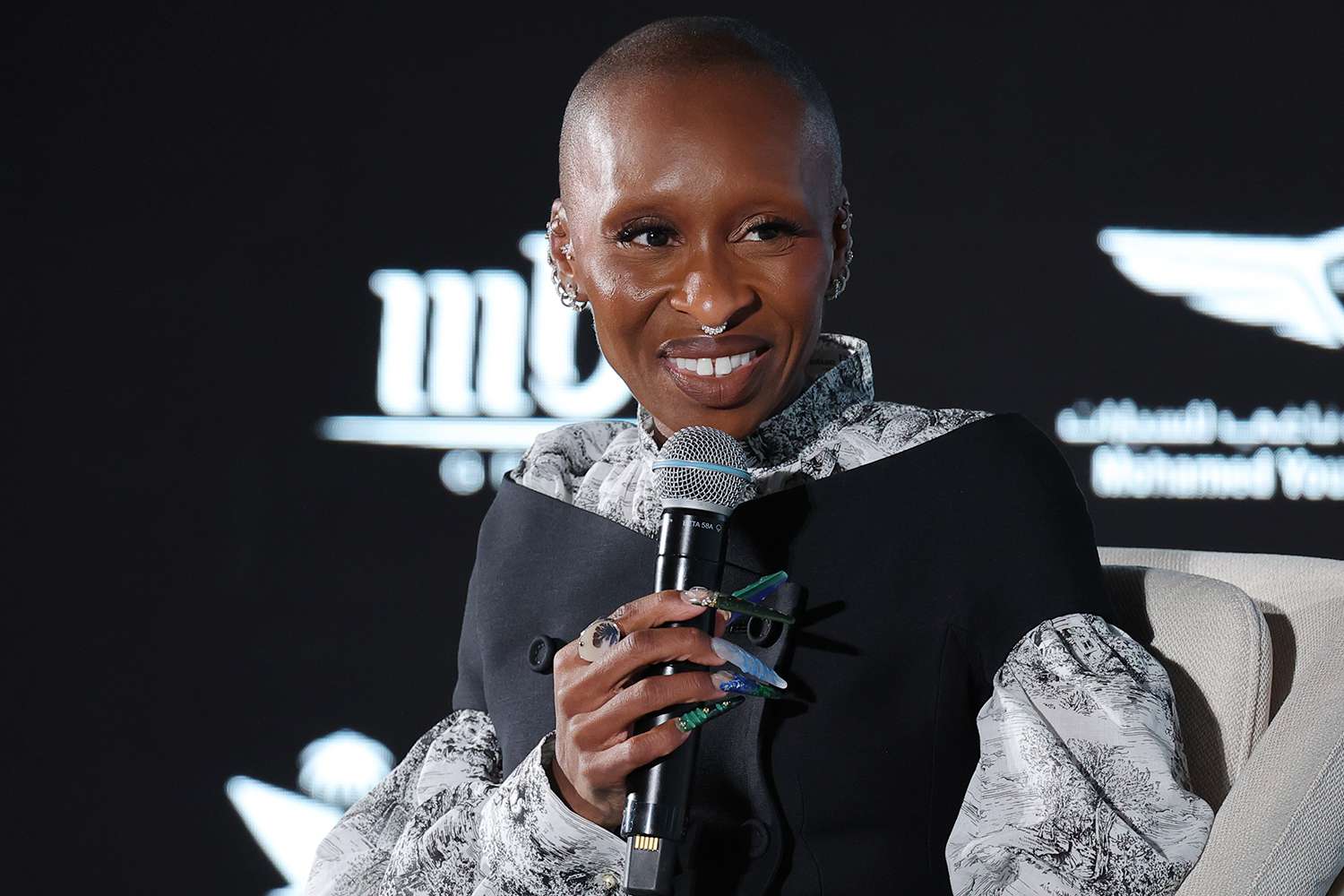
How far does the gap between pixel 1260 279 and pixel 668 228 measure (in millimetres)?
1578

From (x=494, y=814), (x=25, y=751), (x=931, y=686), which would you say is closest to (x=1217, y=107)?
(x=931, y=686)

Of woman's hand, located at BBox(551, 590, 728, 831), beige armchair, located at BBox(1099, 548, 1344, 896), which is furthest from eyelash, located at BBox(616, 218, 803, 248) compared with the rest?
beige armchair, located at BBox(1099, 548, 1344, 896)

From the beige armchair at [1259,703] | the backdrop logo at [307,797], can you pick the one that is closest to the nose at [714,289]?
the beige armchair at [1259,703]

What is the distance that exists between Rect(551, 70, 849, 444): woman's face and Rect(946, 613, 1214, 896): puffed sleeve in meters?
0.28

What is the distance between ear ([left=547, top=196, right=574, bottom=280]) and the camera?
1170 mm

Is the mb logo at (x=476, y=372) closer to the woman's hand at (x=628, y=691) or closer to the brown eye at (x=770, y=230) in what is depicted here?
the brown eye at (x=770, y=230)

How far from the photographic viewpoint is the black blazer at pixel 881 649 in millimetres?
980

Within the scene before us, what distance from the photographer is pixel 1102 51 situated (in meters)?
2.36

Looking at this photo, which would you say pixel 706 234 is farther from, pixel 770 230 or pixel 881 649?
pixel 881 649

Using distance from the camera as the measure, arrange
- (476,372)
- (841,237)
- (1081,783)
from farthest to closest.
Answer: (476,372)
(841,237)
(1081,783)

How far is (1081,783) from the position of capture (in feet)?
2.93

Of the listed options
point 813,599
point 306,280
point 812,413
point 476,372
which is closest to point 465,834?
point 813,599

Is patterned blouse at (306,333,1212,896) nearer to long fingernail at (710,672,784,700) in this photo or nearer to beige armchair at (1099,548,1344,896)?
beige armchair at (1099,548,1344,896)

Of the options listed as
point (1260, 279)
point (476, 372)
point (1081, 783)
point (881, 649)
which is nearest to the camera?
point (1081, 783)
